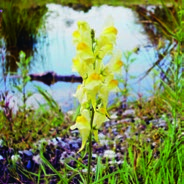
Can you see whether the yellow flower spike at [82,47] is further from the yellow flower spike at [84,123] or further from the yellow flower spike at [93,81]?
the yellow flower spike at [84,123]

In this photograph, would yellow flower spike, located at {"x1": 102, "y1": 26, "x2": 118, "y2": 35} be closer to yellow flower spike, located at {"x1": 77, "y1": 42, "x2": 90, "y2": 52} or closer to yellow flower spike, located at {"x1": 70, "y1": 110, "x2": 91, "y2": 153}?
yellow flower spike, located at {"x1": 77, "y1": 42, "x2": 90, "y2": 52}

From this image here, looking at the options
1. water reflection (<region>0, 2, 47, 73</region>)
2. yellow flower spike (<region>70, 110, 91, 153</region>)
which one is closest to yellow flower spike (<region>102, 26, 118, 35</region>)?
yellow flower spike (<region>70, 110, 91, 153</region>)

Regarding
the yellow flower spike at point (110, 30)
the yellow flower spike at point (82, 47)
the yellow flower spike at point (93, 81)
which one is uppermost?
the yellow flower spike at point (110, 30)

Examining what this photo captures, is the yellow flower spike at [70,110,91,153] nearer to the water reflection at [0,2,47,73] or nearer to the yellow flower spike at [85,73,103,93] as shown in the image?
the yellow flower spike at [85,73,103,93]

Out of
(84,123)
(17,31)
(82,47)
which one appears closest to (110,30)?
(82,47)

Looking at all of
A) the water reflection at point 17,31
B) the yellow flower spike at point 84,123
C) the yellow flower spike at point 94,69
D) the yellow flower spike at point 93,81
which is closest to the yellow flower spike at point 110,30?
the yellow flower spike at point 94,69

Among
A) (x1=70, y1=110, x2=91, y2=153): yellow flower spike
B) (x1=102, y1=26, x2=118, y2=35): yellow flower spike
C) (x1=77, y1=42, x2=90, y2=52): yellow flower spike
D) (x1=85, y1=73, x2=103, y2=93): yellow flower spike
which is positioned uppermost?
(x1=102, y1=26, x2=118, y2=35): yellow flower spike

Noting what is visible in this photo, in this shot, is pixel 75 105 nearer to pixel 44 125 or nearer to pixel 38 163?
pixel 44 125

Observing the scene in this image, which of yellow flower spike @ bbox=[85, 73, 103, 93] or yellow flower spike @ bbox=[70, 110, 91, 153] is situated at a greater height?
yellow flower spike @ bbox=[85, 73, 103, 93]

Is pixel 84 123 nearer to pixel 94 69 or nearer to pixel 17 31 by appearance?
pixel 94 69

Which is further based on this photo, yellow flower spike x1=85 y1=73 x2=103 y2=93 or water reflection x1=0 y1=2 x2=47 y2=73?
water reflection x1=0 y1=2 x2=47 y2=73

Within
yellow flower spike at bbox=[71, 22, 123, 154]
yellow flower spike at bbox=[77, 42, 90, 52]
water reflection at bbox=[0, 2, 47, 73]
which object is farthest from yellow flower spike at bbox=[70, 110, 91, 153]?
water reflection at bbox=[0, 2, 47, 73]

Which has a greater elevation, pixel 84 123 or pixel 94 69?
pixel 94 69

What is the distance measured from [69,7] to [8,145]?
6986 mm
